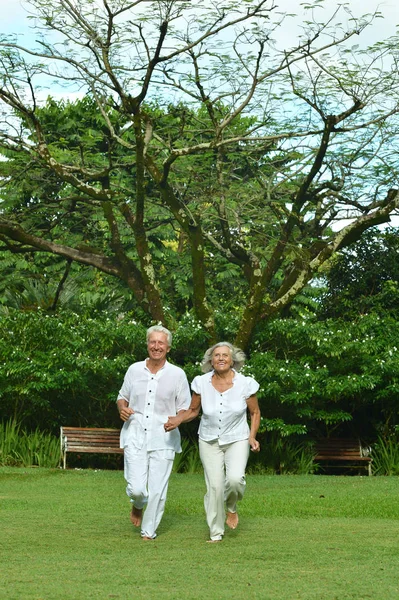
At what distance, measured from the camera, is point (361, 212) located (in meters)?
21.9

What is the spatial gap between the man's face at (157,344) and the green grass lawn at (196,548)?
64.7 inches

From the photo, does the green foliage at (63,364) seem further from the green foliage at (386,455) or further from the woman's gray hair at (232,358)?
the woman's gray hair at (232,358)

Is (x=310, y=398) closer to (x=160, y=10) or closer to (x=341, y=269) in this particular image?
(x=341, y=269)

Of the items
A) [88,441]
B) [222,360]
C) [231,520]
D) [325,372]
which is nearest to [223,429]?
[222,360]

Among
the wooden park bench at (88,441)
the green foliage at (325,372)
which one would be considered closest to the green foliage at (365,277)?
the green foliage at (325,372)

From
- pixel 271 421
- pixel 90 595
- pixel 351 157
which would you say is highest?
pixel 351 157

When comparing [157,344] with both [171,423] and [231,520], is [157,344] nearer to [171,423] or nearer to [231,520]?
[171,423]

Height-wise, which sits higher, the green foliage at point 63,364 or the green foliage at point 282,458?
the green foliage at point 63,364

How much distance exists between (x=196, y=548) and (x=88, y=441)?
1028 cm

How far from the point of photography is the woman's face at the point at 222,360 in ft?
31.1

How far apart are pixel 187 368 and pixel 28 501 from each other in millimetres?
6621

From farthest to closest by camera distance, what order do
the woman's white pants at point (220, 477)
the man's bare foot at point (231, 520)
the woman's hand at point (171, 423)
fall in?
1. the man's bare foot at point (231, 520)
2. the woman's hand at point (171, 423)
3. the woman's white pants at point (220, 477)

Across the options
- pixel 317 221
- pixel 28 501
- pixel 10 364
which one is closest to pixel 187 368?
pixel 10 364

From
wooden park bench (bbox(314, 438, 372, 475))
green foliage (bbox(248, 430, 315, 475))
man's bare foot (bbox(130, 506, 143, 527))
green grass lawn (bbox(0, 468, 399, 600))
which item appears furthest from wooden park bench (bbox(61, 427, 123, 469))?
man's bare foot (bbox(130, 506, 143, 527))
